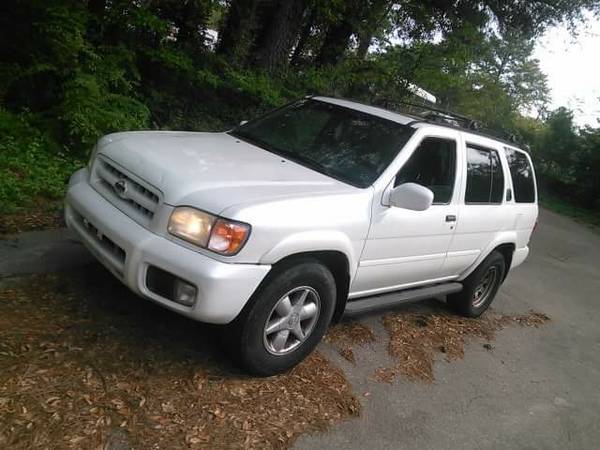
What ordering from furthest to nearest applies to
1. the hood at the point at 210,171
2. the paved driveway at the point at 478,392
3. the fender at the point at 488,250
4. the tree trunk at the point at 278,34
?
1. the tree trunk at the point at 278,34
2. the fender at the point at 488,250
3. the paved driveway at the point at 478,392
4. the hood at the point at 210,171

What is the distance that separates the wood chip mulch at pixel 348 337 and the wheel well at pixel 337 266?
44 centimetres

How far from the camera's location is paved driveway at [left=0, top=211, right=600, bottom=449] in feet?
11.8

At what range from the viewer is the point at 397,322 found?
5.33 meters

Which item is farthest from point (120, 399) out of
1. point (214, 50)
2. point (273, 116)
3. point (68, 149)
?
point (214, 50)

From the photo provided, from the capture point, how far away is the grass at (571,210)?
17.7m

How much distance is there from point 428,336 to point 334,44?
8.47m

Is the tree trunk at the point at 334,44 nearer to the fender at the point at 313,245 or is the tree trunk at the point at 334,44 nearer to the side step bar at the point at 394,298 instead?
the side step bar at the point at 394,298

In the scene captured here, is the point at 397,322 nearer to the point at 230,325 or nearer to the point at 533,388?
the point at 533,388

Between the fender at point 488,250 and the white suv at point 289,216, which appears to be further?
the fender at point 488,250

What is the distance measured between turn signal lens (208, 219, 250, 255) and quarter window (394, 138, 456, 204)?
140cm

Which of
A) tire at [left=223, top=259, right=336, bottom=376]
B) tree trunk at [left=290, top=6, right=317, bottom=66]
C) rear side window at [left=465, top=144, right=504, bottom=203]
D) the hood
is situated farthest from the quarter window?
tree trunk at [left=290, top=6, right=317, bottom=66]

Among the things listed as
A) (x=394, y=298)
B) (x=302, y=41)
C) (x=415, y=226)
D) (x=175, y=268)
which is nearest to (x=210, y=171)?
(x=175, y=268)

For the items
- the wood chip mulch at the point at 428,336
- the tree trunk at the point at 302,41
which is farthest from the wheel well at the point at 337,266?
the tree trunk at the point at 302,41

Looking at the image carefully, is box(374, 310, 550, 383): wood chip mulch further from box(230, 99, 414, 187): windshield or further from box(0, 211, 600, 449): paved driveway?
box(230, 99, 414, 187): windshield
